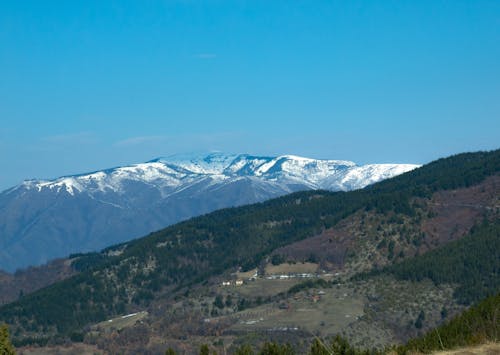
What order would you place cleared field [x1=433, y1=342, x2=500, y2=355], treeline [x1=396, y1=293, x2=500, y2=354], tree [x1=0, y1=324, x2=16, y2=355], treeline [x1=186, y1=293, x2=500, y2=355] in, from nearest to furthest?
cleared field [x1=433, y1=342, x2=500, y2=355] → tree [x1=0, y1=324, x2=16, y2=355] → treeline [x1=186, y1=293, x2=500, y2=355] → treeline [x1=396, y1=293, x2=500, y2=354]

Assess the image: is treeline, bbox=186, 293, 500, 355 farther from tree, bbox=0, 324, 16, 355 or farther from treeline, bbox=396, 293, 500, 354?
tree, bbox=0, 324, 16, 355

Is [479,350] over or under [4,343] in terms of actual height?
under

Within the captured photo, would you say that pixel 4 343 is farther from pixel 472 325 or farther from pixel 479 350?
pixel 472 325

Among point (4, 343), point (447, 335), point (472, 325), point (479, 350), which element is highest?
point (4, 343)

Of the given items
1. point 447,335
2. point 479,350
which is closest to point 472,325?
point 447,335

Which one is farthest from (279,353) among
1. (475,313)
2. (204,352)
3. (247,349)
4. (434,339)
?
(475,313)

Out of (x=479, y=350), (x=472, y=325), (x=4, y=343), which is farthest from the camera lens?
(x=472, y=325)

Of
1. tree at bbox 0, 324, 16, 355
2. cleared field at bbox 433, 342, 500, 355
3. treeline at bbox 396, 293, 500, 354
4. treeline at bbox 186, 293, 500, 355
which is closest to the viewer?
cleared field at bbox 433, 342, 500, 355

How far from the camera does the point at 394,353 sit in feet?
261

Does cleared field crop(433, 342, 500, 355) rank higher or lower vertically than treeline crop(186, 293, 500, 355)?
higher

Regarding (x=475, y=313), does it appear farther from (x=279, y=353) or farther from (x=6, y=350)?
(x=6, y=350)

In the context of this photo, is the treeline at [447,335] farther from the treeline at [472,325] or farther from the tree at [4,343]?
the tree at [4,343]

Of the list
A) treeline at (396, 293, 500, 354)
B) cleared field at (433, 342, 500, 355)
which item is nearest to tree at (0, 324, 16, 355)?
cleared field at (433, 342, 500, 355)

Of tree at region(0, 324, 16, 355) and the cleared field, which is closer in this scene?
the cleared field
